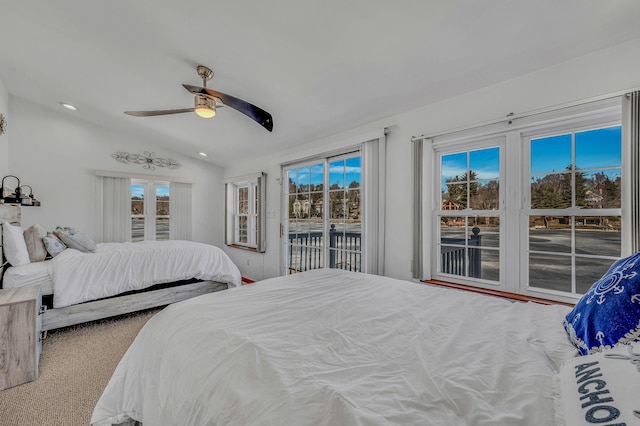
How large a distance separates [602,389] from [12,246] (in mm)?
4039

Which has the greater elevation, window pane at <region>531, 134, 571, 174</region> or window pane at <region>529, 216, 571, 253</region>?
window pane at <region>531, 134, 571, 174</region>

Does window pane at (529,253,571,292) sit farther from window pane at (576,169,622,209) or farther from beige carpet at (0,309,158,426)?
beige carpet at (0,309,158,426)

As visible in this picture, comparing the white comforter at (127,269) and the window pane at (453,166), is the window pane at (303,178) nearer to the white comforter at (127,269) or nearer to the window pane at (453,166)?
the white comforter at (127,269)

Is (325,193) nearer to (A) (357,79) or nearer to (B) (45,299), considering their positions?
(A) (357,79)

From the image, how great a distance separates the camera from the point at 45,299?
2.61m

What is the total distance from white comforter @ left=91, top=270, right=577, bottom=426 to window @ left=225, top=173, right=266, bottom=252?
3.49m

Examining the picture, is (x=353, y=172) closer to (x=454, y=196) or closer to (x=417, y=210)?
(x=417, y=210)

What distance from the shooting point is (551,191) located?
2.02 metres

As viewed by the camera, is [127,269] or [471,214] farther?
[127,269]

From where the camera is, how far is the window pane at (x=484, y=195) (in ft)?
7.49

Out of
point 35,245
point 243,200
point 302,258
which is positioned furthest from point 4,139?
point 302,258

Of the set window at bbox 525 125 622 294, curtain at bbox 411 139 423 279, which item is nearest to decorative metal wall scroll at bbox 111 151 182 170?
curtain at bbox 411 139 423 279

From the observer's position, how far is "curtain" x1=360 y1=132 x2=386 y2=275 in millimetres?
2832

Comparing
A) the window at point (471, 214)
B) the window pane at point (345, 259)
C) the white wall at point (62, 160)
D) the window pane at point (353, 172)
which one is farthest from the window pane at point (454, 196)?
the white wall at point (62, 160)
